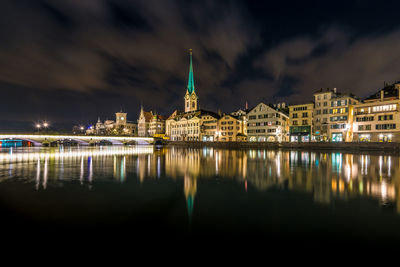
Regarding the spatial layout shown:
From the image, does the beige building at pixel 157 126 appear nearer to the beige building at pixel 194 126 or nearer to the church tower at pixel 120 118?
the beige building at pixel 194 126

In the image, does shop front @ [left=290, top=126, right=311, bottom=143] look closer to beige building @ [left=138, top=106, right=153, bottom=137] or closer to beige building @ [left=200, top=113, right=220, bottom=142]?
beige building @ [left=200, top=113, right=220, bottom=142]

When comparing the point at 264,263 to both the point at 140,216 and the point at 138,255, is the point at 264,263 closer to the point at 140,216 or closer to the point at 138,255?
the point at 138,255

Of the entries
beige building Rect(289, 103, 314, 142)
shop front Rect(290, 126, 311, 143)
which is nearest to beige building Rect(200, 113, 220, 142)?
shop front Rect(290, 126, 311, 143)

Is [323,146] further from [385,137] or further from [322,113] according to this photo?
[322,113]

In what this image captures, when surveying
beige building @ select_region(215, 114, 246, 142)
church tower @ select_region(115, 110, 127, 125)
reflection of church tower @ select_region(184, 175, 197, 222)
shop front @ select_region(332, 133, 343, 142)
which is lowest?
reflection of church tower @ select_region(184, 175, 197, 222)

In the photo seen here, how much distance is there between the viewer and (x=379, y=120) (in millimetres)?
53500

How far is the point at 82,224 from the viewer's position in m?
A: 6.77

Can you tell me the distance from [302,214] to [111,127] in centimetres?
20423

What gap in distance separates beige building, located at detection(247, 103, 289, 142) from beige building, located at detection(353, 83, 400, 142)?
71.4 ft

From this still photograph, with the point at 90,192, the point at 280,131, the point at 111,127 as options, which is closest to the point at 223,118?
the point at 280,131

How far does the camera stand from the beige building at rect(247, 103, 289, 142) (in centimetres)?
7378

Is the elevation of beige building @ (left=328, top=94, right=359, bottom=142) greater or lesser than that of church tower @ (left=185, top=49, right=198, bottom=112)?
lesser

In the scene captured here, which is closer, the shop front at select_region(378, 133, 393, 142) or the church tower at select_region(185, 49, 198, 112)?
the shop front at select_region(378, 133, 393, 142)

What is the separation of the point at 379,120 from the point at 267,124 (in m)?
31.1
